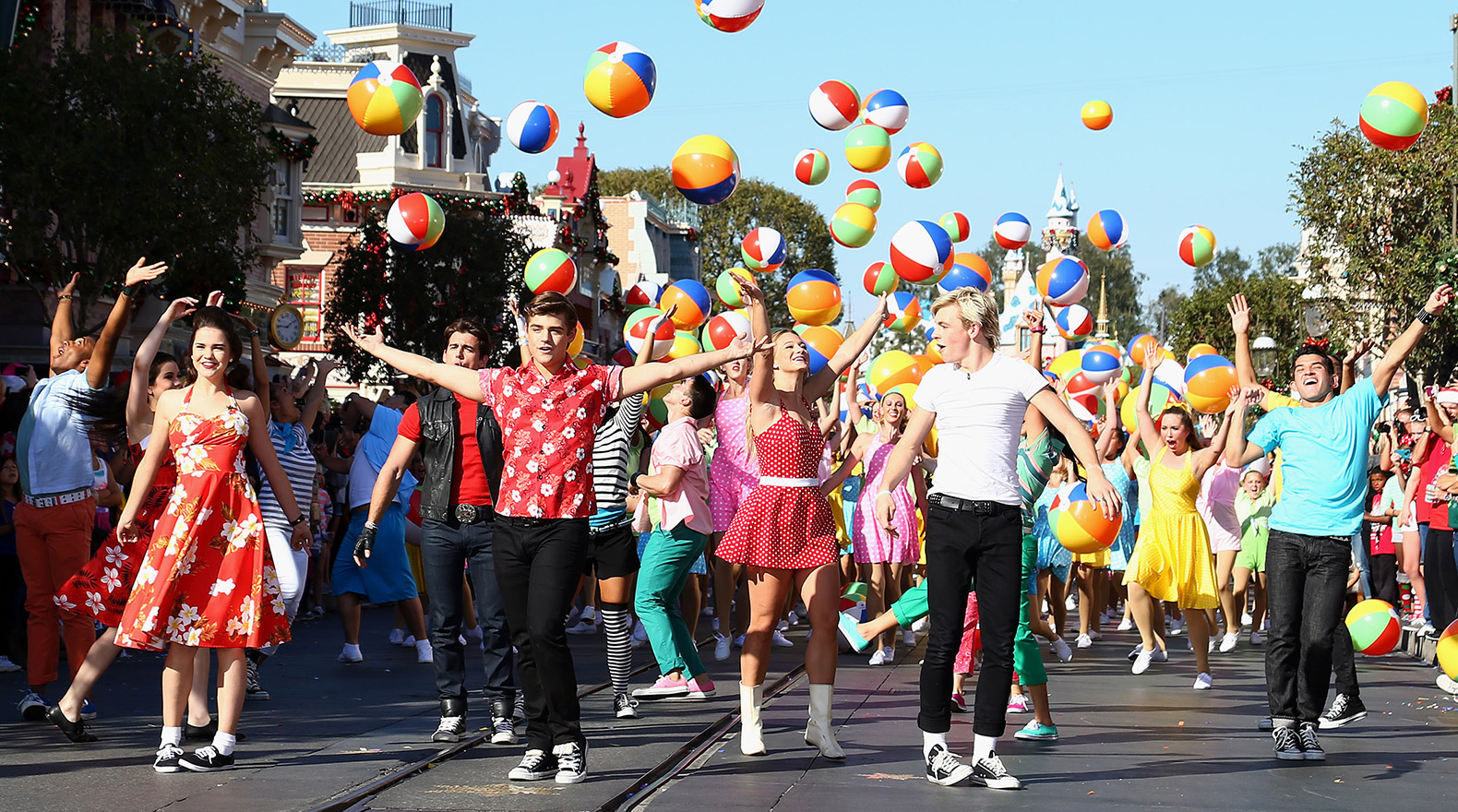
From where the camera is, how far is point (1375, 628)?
8836mm

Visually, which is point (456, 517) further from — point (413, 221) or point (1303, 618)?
point (413, 221)

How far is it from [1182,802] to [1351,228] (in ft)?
80.3

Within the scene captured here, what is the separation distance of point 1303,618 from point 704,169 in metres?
7.36

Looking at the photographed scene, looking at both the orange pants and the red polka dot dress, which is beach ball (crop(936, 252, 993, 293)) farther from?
the orange pants

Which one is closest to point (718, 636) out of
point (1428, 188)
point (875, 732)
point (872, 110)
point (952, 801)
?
point (875, 732)

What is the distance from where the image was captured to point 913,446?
7.19m

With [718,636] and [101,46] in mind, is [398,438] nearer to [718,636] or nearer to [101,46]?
[718,636]

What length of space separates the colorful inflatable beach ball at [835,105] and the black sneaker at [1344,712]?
374 inches

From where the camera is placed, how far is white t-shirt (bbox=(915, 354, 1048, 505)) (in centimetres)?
697

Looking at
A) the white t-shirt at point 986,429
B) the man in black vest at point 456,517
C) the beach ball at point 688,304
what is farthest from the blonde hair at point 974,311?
the beach ball at point 688,304

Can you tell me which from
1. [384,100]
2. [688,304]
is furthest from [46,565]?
[688,304]

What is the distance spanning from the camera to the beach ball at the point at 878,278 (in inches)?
746

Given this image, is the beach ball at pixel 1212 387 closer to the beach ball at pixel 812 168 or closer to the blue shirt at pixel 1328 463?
the beach ball at pixel 812 168

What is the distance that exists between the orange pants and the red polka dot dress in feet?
10.2
